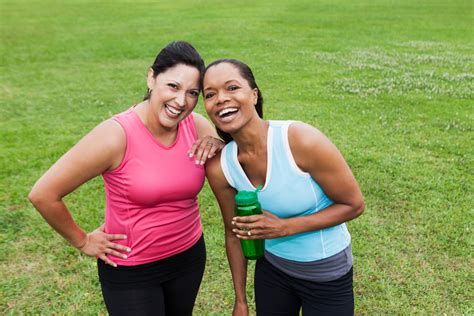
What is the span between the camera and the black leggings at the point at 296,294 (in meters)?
2.95

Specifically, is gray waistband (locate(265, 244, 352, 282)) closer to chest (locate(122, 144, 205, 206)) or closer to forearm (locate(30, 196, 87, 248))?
chest (locate(122, 144, 205, 206))

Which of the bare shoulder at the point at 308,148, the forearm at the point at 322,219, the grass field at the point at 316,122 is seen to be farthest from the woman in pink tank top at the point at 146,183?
the grass field at the point at 316,122

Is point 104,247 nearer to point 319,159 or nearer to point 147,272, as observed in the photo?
point 147,272

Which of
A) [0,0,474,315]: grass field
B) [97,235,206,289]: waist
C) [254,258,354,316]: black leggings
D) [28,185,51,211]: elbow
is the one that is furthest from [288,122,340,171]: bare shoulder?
[0,0,474,315]: grass field

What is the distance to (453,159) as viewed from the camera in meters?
8.05

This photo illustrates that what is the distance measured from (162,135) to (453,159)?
645cm

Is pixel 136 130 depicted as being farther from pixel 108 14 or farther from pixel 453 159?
pixel 108 14

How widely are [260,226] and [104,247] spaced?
1.01m

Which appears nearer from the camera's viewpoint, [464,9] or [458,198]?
[458,198]

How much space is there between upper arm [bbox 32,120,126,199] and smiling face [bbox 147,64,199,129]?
0.91 ft

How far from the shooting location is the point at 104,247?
3.04 meters

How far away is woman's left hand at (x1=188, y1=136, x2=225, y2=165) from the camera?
2.92 meters

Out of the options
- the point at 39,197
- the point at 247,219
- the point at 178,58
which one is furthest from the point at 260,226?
the point at 39,197

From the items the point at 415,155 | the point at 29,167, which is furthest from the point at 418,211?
the point at 29,167
